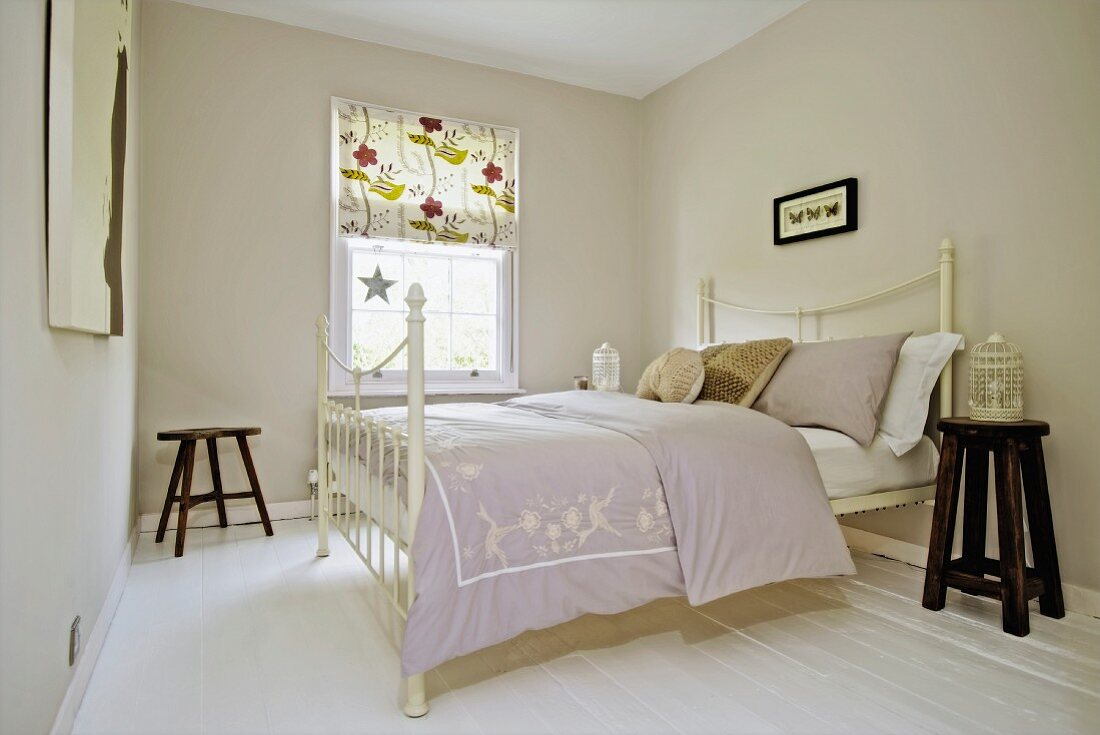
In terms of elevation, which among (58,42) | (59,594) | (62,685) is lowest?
(62,685)

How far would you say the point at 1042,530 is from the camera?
2.21 m

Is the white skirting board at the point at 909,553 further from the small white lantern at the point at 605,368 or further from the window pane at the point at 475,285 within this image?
the window pane at the point at 475,285

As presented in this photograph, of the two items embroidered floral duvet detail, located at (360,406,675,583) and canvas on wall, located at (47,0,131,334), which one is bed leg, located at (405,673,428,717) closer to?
embroidered floral duvet detail, located at (360,406,675,583)

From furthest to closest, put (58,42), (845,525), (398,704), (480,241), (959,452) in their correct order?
(480,241) → (845,525) → (959,452) → (398,704) → (58,42)

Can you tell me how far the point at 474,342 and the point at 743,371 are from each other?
1.77 meters

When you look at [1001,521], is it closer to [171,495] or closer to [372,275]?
[372,275]

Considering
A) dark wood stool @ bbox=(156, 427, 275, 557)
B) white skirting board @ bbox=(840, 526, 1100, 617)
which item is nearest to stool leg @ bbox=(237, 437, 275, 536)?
dark wood stool @ bbox=(156, 427, 275, 557)

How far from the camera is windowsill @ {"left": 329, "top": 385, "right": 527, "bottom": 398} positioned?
11.9 feet

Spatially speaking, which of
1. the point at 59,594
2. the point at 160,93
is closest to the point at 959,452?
the point at 59,594

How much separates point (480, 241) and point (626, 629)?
2526 millimetres

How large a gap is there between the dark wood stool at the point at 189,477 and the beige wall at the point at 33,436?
3.63 ft

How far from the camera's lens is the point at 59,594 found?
149 cm

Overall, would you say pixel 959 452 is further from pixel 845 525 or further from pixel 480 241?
pixel 480 241

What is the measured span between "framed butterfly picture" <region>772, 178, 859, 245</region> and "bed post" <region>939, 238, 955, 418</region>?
0.49 meters
